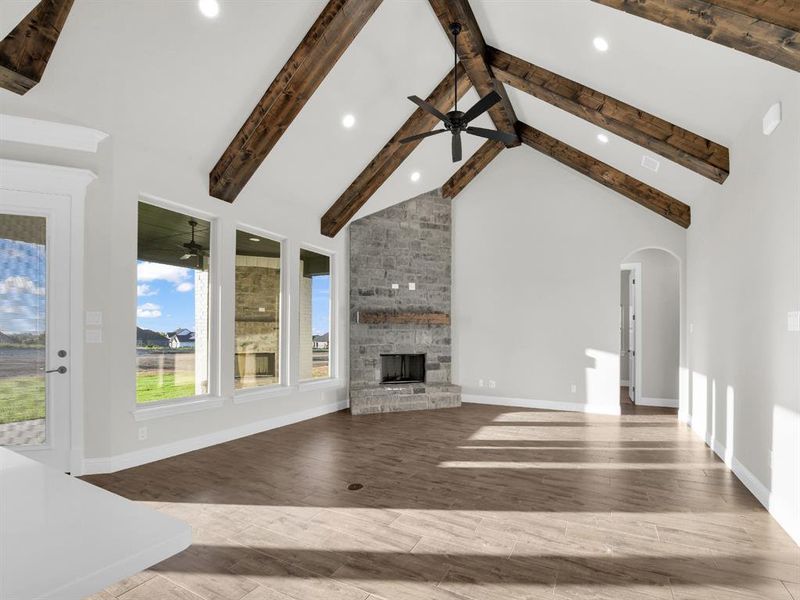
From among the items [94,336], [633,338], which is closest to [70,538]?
[94,336]

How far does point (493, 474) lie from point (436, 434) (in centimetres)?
148

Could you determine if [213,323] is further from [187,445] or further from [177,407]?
[187,445]

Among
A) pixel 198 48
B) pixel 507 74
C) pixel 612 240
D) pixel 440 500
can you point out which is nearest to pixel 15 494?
pixel 440 500

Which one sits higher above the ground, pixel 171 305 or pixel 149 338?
pixel 171 305

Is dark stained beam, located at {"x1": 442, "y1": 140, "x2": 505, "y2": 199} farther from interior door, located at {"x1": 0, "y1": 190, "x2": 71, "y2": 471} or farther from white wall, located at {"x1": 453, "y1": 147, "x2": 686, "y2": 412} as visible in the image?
interior door, located at {"x1": 0, "y1": 190, "x2": 71, "y2": 471}

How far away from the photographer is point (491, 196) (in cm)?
775

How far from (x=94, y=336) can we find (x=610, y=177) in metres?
6.41

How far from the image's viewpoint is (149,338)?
4410mm

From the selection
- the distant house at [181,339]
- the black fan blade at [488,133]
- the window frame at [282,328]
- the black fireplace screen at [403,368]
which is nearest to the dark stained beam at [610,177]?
the black fan blade at [488,133]

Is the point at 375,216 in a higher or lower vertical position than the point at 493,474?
higher

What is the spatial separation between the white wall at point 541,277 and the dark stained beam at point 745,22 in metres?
4.16

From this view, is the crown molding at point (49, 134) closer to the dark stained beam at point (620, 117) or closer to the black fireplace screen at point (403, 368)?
the dark stained beam at point (620, 117)

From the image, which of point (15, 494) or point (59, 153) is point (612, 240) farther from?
point (15, 494)

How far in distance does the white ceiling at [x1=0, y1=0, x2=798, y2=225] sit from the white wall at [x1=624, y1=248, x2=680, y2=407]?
6.83 feet
